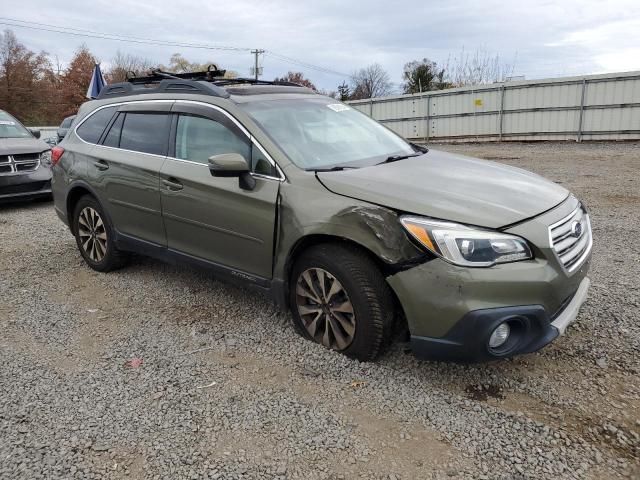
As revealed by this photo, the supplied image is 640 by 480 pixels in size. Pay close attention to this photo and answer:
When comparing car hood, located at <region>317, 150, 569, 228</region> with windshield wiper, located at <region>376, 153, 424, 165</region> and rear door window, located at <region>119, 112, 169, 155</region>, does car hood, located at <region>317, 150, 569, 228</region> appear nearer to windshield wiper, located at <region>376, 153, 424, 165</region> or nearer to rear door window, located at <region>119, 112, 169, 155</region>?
windshield wiper, located at <region>376, 153, 424, 165</region>

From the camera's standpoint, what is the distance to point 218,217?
3.60m

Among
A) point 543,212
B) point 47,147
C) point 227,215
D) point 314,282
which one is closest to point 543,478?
point 543,212

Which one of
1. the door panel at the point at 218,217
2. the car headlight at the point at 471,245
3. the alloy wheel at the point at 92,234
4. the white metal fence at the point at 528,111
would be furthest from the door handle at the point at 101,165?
the white metal fence at the point at 528,111

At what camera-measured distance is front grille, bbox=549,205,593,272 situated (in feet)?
9.11

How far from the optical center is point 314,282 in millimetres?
3184

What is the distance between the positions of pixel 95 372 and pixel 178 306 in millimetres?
1085

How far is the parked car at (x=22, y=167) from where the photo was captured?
8.35 metres

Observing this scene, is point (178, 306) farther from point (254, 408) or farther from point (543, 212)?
point (543, 212)

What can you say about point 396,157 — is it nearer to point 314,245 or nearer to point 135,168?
point 314,245

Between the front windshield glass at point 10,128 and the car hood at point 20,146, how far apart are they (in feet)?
0.83

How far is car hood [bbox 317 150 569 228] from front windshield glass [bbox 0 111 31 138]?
8.32m

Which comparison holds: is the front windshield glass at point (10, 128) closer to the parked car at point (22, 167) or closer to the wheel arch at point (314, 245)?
the parked car at point (22, 167)

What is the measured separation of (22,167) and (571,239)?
8613 mm

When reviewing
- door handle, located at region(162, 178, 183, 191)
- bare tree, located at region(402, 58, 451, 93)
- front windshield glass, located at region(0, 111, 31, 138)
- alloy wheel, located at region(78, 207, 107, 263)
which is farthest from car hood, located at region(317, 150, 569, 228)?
bare tree, located at region(402, 58, 451, 93)
